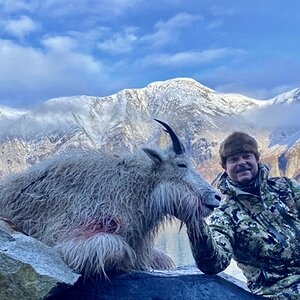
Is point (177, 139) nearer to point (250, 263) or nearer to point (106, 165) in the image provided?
point (106, 165)

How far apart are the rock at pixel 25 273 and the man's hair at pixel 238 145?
2.06m

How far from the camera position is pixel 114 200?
243 inches

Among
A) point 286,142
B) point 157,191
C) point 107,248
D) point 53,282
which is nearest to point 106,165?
point 157,191

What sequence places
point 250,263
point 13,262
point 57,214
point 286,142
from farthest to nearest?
point 286,142 < point 250,263 < point 57,214 < point 13,262

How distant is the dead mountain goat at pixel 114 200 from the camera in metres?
6.00

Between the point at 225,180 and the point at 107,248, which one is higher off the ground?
the point at 225,180

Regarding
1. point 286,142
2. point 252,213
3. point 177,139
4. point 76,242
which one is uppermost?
point 286,142

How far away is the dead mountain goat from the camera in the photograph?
19.7ft

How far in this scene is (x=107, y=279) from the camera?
589 cm

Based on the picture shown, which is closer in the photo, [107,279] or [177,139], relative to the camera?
[107,279]

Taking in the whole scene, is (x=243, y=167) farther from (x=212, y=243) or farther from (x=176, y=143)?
(x=212, y=243)

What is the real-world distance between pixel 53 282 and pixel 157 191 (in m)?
1.42

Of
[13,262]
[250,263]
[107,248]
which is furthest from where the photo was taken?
A: [250,263]

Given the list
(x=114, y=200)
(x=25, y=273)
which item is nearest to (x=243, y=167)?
(x=114, y=200)
